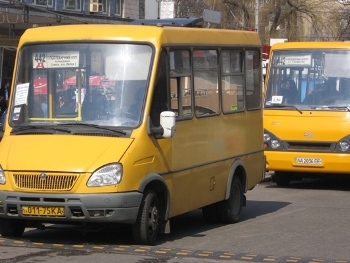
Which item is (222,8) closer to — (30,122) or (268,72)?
(268,72)

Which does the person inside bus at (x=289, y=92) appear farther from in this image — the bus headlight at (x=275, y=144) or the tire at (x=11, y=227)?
the tire at (x=11, y=227)

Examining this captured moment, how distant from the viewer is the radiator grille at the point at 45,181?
9.99m

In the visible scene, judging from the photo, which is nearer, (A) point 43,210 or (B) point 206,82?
(A) point 43,210

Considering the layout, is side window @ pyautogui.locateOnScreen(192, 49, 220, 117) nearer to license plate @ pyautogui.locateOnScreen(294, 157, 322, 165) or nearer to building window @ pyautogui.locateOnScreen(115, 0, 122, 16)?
license plate @ pyautogui.locateOnScreen(294, 157, 322, 165)

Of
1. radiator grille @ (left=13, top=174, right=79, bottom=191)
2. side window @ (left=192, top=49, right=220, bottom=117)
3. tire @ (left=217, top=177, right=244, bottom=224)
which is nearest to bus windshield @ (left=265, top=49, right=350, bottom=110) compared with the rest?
tire @ (left=217, top=177, right=244, bottom=224)

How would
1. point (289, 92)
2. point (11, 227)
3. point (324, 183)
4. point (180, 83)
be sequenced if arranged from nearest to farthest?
point (11, 227) → point (180, 83) → point (289, 92) → point (324, 183)

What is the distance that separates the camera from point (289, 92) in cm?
1834

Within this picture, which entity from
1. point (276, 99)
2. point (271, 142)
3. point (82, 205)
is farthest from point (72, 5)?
point (82, 205)

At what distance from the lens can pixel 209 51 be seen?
1238 cm

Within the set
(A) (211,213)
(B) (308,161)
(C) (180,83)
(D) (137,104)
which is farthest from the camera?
(B) (308,161)

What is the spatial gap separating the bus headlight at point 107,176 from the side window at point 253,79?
4022mm

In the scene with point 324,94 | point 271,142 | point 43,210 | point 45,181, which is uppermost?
point 324,94

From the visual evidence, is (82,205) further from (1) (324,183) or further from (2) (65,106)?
(1) (324,183)

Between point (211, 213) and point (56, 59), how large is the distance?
3259mm
